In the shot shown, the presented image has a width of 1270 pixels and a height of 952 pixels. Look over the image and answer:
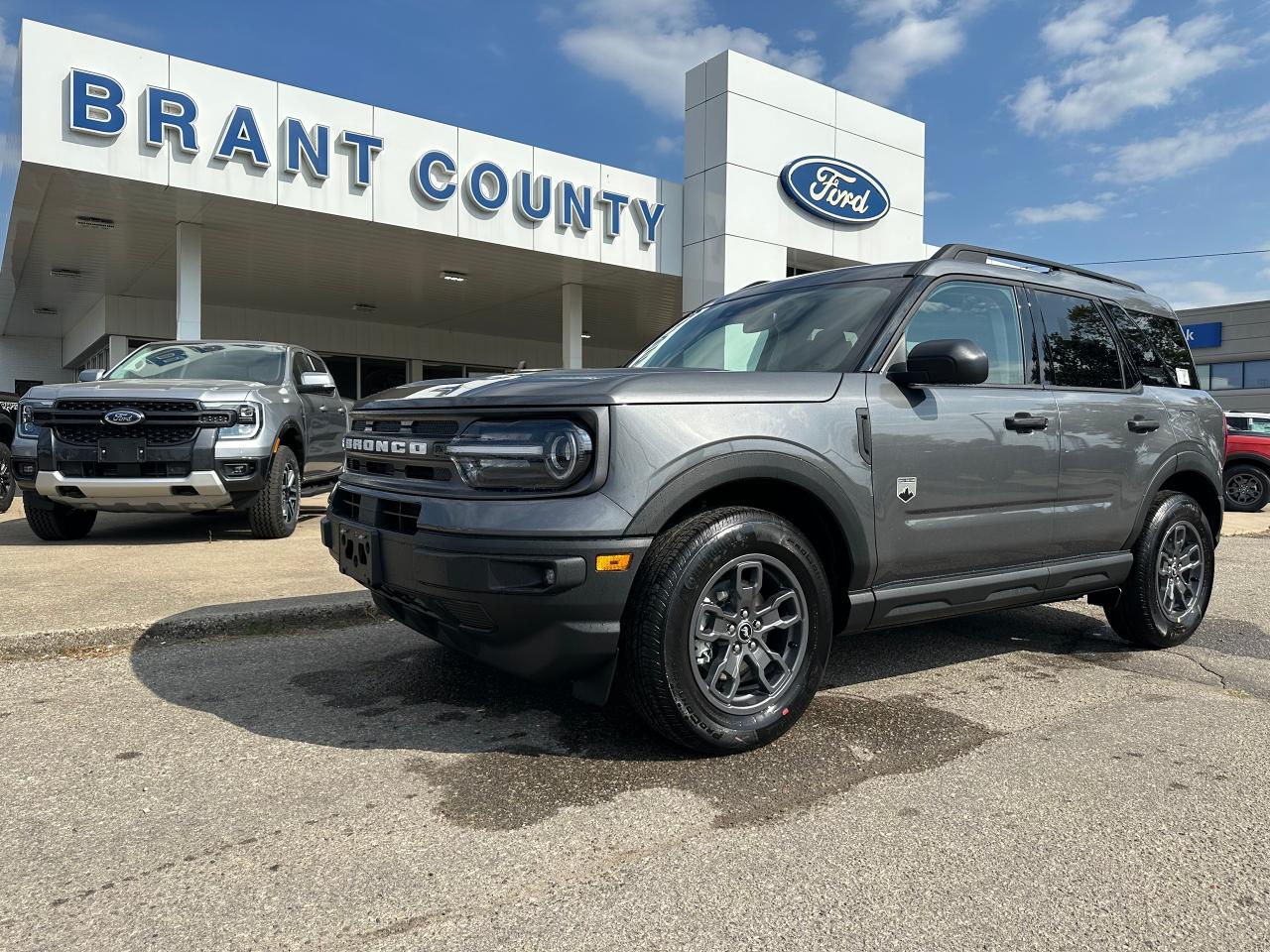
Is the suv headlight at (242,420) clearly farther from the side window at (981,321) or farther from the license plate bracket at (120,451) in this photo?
the side window at (981,321)

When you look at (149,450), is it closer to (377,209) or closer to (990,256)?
(990,256)

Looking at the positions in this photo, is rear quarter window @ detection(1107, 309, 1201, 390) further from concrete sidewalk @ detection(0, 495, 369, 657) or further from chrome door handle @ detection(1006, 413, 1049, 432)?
concrete sidewalk @ detection(0, 495, 369, 657)

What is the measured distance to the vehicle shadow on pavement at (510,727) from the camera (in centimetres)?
277

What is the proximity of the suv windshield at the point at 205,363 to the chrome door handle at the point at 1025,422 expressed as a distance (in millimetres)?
6513

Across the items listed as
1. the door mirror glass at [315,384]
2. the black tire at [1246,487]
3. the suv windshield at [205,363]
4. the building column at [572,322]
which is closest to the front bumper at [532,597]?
the door mirror glass at [315,384]

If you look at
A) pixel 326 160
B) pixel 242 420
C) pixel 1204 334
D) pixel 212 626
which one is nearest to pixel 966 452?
pixel 212 626

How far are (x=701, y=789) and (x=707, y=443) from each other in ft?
3.54

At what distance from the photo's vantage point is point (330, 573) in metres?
6.05

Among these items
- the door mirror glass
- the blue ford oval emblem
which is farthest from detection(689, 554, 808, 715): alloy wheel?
the door mirror glass

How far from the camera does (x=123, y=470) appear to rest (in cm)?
688

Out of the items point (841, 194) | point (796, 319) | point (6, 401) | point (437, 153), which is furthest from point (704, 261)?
point (796, 319)

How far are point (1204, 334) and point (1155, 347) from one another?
42.3 metres

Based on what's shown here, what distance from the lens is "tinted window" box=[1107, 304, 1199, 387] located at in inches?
182

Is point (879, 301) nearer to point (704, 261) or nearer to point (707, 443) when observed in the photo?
point (707, 443)
